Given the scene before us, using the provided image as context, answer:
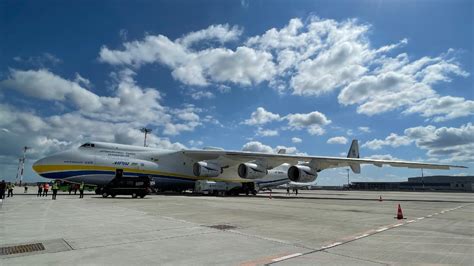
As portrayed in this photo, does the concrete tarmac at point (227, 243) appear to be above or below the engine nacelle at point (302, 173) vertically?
below

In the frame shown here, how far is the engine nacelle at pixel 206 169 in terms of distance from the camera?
1215 inches

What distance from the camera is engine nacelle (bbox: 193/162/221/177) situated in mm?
30861

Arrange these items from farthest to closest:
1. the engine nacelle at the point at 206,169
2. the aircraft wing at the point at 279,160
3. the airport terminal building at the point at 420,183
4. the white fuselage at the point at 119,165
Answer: the airport terminal building at the point at 420,183, the engine nacelle at the point at 206,169, the aircraft wing at the point at 279,160, the white fuselage at the point at 119,165

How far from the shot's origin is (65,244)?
20.4ft

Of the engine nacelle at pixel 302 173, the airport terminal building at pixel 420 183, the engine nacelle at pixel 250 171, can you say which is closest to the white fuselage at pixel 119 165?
the engine nacelle at pixel 250 171

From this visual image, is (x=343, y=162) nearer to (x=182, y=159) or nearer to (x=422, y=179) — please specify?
(x=182, y=159)

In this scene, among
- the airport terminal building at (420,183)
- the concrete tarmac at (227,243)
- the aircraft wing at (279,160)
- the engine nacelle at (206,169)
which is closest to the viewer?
the concrete tarmac at (227,243)

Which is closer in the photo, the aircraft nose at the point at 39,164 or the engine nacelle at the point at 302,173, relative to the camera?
the aircraft nose at the point at 39,164

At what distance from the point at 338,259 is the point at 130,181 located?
21.3 metres

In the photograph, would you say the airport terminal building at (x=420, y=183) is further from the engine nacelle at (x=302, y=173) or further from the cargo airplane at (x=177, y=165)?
the engine nacelle at (x=302, y=173)

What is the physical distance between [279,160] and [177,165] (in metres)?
10.2

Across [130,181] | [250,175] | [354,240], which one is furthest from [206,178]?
A: [354,240]

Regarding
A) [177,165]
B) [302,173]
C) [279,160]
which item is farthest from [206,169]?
[302,173]

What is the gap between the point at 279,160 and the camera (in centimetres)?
3120
